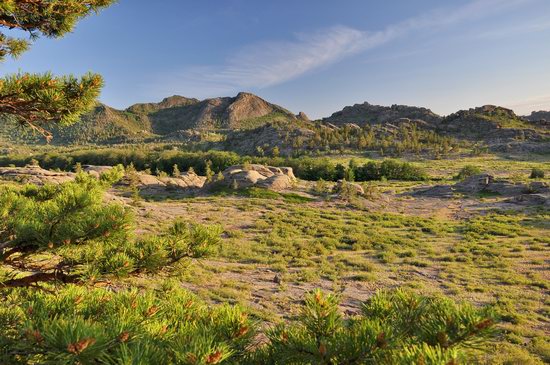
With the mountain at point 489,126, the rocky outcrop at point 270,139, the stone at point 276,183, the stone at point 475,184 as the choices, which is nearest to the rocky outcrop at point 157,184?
the stone at point 276,183

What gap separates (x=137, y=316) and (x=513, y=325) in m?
14.5

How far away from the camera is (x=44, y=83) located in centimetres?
430

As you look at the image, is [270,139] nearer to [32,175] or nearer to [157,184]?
[157,184]

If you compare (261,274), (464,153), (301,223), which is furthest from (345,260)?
(464,153)

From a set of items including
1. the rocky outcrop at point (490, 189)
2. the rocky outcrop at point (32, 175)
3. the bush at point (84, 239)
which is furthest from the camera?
the rocky outcrop at point (490, 189)

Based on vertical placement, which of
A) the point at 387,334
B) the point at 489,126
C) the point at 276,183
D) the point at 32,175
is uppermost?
the point at 489,126

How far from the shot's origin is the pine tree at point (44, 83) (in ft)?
14.0

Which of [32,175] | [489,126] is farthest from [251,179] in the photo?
[489,126]

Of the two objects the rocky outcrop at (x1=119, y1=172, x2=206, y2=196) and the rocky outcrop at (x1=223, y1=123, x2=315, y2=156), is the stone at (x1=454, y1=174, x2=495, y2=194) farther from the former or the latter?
the rocky outcrop at (x1=223, y1=123, x2=315, y2=156)

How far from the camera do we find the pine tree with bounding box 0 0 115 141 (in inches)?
169

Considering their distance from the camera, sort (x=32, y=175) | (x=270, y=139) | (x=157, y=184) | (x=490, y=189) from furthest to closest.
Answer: (x=270, y=139) < (x=157, y=184) < (x=490, y=189) < (x=32, y=175)

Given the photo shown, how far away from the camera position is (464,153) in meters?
103

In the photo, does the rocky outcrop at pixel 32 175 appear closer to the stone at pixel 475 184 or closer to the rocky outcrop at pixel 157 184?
the rocky outcrop at pixel 157 184

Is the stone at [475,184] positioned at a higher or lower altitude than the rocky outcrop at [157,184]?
lower
